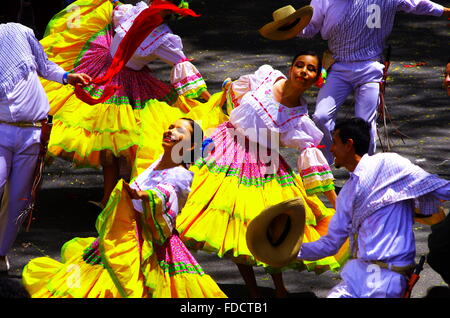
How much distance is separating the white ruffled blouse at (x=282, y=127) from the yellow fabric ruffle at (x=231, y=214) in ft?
0.78

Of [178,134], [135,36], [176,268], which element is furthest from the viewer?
[135,36]

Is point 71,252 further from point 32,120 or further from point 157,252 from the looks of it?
point 32,120

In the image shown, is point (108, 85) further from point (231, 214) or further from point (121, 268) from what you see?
point (121, 268)

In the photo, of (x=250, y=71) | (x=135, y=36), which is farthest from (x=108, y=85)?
(x=250, y=71)

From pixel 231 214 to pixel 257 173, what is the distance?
377mm

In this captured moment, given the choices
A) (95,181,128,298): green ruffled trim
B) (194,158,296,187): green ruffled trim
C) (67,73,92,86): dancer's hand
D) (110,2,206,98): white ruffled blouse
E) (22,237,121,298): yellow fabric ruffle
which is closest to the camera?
(95,181,128,298): green ruffled trim

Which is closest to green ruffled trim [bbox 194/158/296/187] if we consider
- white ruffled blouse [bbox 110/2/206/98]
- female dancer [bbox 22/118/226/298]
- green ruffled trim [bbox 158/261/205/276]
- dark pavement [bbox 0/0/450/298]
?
dark pavement [bbox 0/0/450/298]

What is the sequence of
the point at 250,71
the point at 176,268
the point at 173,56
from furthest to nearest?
1. the point at 250,71
2. the point at 173,56
3. the point at 176,268

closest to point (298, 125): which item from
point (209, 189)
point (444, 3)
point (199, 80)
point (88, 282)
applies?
point (209, 189)

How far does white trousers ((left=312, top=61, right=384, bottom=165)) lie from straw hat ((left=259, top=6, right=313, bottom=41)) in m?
0.90

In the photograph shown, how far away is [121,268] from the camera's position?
539 cm

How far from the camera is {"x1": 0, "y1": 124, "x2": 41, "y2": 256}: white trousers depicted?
686 centimetres

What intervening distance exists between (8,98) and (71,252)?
4.98 ft

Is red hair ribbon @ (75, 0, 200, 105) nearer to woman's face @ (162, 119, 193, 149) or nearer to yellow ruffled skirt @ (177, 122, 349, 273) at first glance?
yellow ruffled skirt @ (177, 122, 349, 273)
